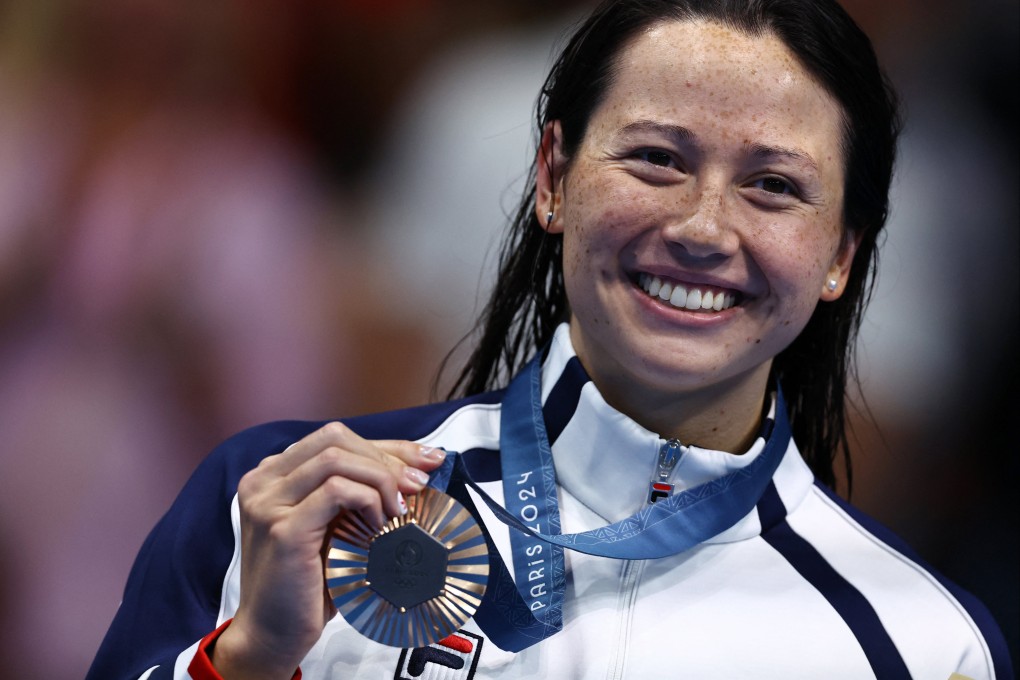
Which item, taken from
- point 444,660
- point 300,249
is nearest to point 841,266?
point 444,660

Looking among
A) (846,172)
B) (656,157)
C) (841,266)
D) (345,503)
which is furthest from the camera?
(841,266)

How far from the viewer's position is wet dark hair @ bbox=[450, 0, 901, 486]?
1860mm

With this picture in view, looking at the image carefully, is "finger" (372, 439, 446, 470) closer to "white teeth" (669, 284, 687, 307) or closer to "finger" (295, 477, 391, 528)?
"finger" (295, 477, 391, 528)

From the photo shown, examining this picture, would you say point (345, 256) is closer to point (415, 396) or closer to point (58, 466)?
point (415, 396)

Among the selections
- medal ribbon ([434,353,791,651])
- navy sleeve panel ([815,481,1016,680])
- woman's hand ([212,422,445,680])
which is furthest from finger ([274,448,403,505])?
navy sleeve panel ([815,481,1016,680])

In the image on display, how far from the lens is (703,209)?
5.62 feet

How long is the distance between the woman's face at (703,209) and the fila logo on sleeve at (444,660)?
0.46 meters

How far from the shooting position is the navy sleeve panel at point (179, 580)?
1.68 m

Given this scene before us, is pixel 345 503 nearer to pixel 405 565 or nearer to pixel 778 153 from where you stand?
pixel 405 565

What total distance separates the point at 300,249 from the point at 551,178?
37.6 inches

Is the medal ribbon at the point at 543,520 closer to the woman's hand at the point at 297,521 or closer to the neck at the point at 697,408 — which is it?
the neck at the point at 697,408

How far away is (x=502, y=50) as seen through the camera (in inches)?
117

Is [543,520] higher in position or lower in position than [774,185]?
lower

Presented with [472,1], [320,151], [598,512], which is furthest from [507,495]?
[472,1]
